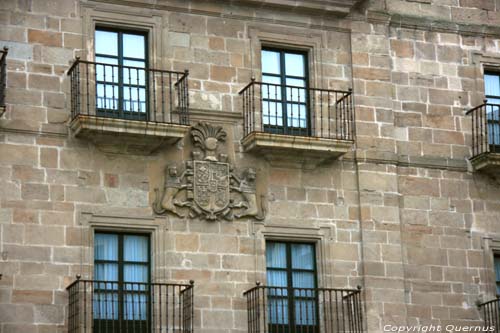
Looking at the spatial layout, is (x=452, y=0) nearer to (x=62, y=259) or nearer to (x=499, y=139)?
(x=499, y=139)

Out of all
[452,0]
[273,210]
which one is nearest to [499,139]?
[452,0]

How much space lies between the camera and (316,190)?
24.9 metres

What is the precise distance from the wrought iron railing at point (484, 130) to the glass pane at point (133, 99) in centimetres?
613

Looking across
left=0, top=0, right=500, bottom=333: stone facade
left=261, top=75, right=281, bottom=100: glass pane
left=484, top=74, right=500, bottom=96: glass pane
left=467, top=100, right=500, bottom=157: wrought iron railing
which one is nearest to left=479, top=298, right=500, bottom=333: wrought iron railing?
left=0, top=0, right=500, bottom=333: stone facade

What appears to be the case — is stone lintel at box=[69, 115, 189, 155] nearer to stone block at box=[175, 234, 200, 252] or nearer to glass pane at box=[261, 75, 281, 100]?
stone block at box=[175, 234, 200, 252]

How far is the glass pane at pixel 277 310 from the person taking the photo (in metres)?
23.9

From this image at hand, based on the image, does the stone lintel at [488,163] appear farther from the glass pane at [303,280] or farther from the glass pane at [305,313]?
the glass pane at [305,313]

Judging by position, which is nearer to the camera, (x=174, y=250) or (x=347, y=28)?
(x=174, y=250)

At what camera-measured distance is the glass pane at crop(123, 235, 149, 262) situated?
2359cm

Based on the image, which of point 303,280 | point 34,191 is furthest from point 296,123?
point 34,191

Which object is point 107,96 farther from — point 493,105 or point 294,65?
point 493,105

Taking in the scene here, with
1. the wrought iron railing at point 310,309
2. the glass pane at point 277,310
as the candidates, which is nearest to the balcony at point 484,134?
the wrought iron railing at point 310,309

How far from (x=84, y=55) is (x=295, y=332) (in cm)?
574

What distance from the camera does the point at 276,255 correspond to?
2450cm
